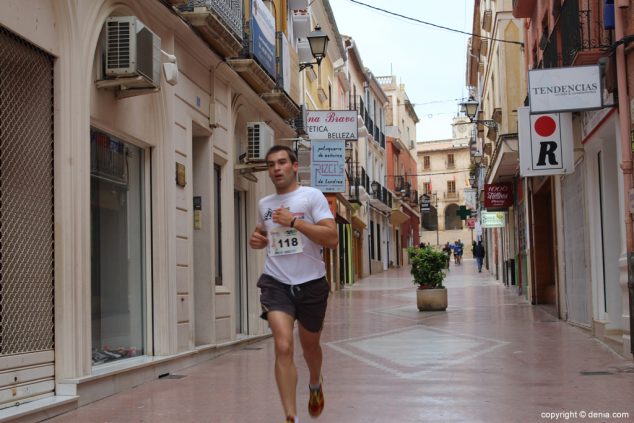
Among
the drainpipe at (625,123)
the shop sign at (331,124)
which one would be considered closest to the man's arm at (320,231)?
the drainpipe at (625,123)

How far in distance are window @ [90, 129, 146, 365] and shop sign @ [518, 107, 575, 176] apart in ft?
21.3

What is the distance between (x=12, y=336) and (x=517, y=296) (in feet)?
63.7

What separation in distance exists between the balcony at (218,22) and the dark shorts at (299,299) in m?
5.54

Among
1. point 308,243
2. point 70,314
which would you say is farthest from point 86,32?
point 308,243

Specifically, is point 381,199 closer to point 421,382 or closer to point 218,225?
point 218,225

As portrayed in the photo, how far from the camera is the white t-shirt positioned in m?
5.90

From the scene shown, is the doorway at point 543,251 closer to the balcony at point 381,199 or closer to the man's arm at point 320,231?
the man's arm at point 320,231

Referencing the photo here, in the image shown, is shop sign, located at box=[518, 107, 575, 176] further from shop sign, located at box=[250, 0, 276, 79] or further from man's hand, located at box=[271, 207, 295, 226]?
man's hand, located at box=[271, 207, 295, 226]

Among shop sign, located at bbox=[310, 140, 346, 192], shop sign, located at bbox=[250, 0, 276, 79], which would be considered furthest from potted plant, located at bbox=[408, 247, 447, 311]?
shop sign, located at bbox=[250, 0, 276, 79]

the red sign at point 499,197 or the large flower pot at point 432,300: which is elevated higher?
the red sign at point 499,197

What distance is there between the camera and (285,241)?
5.88m

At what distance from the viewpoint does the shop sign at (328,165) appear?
1872 cm

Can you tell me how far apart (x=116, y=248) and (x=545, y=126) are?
725 centimetres

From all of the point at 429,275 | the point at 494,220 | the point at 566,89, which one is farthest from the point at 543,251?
the point at 494,220
